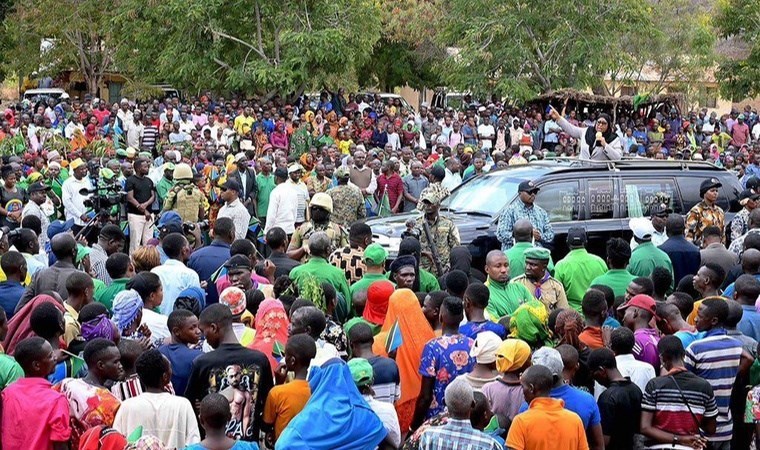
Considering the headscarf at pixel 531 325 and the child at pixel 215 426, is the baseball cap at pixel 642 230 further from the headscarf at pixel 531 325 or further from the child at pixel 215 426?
the child at pixel 215 426

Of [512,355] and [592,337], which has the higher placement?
[512,355]

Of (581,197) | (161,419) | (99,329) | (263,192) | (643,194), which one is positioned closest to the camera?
(161,419)

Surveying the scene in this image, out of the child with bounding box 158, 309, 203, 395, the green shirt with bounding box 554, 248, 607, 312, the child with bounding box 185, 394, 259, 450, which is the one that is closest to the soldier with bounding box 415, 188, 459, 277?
the green shirt with bounding box 554, 248, 607, 312

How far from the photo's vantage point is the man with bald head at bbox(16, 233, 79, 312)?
8336 millimetres

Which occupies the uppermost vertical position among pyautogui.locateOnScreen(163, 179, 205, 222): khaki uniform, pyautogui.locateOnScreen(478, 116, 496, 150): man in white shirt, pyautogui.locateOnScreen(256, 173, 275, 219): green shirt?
→ pyautogui.locateOnScreen(163, 179, 205, 222): khaki uniform

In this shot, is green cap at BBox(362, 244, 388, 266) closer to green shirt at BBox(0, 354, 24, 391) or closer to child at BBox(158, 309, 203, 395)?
child at BBox(158, 309, 203, 395)

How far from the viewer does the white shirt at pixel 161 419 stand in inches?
222

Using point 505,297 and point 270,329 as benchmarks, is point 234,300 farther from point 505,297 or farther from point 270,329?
point 505,297

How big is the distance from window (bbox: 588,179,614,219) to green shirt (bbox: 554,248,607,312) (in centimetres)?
331

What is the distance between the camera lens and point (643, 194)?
1276 cm

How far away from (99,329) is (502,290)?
3.16 metres

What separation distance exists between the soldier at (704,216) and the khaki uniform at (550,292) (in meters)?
4.19

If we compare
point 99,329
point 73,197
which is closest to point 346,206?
point 73,197

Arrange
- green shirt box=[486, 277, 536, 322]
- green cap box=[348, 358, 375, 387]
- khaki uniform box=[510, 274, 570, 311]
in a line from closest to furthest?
green cap box=[348, 358, 375, 387] < green shirt box=[486, 277, 536, 322] < khaki uniform box=[510, 274, 570, 311]
